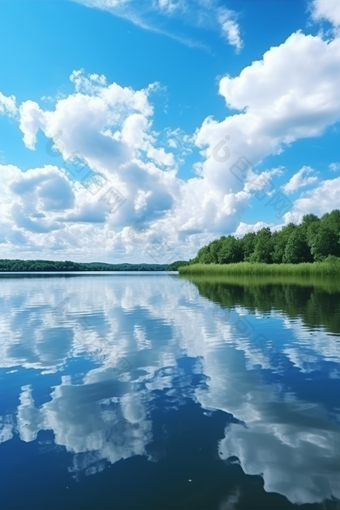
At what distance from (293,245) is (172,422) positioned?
312ft

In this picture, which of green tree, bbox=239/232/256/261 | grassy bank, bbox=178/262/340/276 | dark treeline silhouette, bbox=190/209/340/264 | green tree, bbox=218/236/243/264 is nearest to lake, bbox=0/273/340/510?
grassy bank, bbox=178/262/340/276

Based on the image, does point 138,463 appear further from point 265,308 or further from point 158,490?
point 265,308

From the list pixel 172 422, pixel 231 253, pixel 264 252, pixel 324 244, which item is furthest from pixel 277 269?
pixel 172 422

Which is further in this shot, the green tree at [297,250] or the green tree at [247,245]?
the green tree at [247,245]

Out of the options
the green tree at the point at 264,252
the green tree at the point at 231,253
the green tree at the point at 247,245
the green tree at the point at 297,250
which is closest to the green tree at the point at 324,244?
the green tree at the point at 297,250

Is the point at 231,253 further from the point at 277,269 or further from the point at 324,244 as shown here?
the point at 277,269

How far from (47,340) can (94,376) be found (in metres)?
6.57

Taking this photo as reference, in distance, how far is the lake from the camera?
5426 mm

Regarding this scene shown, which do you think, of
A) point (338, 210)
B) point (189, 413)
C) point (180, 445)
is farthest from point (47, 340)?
point (338, 210)

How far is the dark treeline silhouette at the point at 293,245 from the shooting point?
9025 cm

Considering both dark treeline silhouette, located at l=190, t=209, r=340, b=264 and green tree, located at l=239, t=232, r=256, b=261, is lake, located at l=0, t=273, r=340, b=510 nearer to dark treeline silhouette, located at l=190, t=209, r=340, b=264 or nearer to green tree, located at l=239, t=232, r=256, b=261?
dark treeline silhouette, located at l=190, t=209, r=340, b=264

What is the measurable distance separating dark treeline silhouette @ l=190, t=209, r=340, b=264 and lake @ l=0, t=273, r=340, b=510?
262 feet

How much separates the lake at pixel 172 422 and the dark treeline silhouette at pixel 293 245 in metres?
79.8

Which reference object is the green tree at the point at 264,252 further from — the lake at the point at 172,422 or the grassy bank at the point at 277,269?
the lake at the point at 172,422
